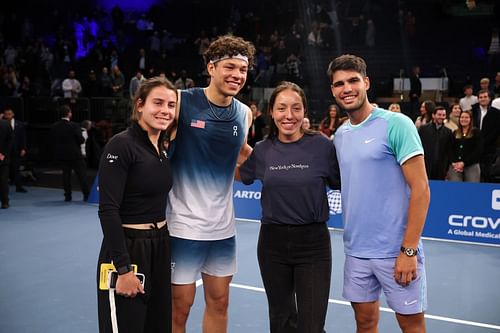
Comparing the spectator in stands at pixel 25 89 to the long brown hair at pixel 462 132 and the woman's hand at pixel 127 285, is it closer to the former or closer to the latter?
the long brown hair at pixel 462 132

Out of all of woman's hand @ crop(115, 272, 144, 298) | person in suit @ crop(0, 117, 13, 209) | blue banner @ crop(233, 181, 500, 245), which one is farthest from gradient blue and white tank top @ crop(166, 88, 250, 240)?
person in suit @ crop(0, 117, 13, 209)

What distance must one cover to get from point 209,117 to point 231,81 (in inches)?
10.4

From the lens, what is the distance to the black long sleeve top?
3.09 metres

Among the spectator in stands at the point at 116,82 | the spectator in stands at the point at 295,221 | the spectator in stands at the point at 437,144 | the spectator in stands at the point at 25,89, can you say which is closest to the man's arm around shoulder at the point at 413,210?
the spectator in stands at the point at 295,221

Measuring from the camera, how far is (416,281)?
3.42 metres

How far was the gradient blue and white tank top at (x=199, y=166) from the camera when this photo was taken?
3709mm

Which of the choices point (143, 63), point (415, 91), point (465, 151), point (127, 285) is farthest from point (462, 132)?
point (143, 63)

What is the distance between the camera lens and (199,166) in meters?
3.73

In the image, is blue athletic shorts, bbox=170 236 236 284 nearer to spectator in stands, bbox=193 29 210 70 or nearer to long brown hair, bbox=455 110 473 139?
long brown hair, bbox=455 110 473 139

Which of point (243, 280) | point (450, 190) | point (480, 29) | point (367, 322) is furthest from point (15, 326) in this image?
point (480, 29)

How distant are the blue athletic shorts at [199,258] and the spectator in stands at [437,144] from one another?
6585 millimetres

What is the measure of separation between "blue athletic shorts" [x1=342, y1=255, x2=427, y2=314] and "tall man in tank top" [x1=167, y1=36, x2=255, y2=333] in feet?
2.78

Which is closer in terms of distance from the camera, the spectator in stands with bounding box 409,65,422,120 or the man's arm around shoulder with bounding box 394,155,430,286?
the man's arm around shoulder with bounding box 394,155,430,286

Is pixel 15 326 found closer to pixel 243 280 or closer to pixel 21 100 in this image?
pixel 243 280
